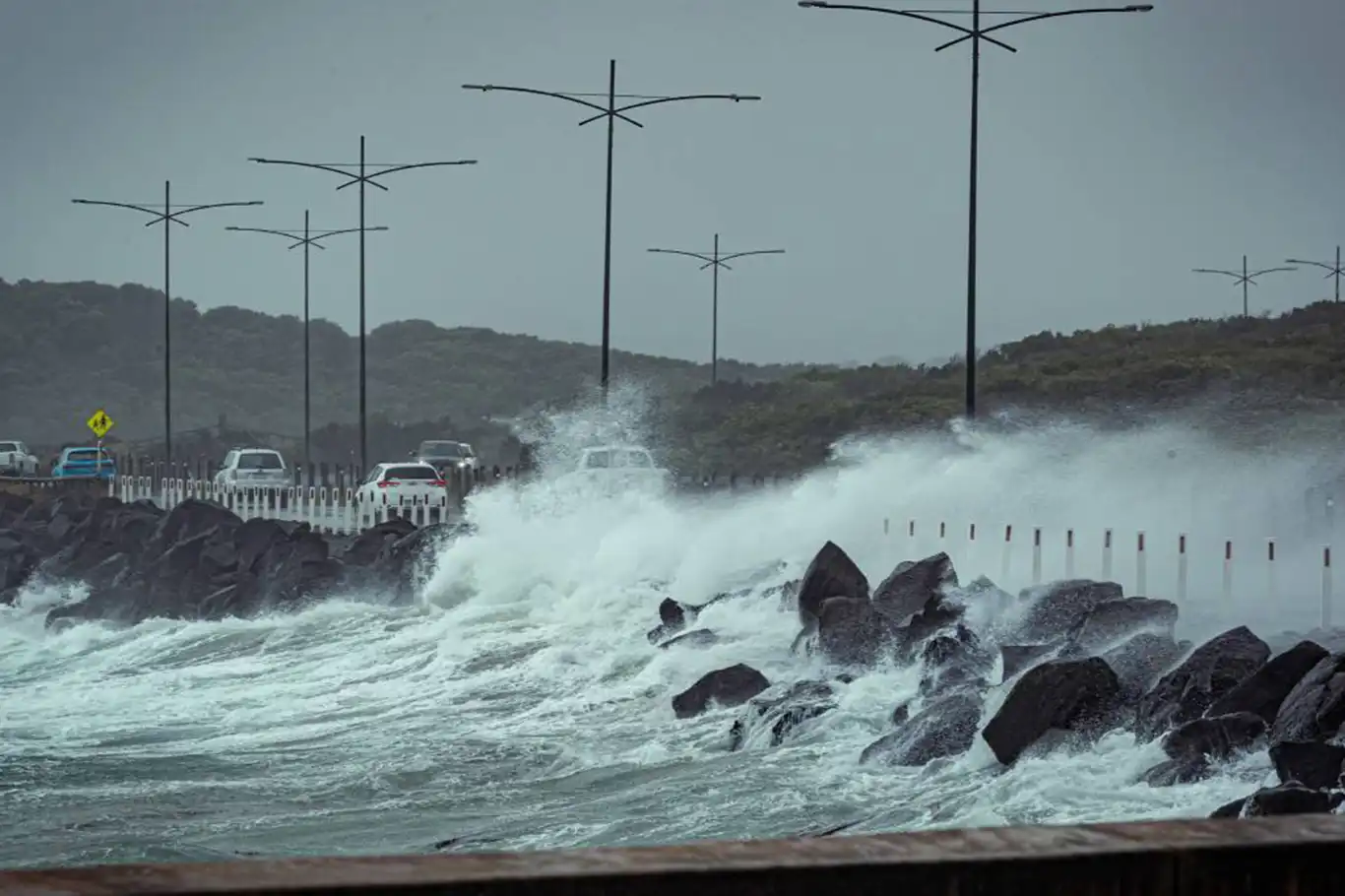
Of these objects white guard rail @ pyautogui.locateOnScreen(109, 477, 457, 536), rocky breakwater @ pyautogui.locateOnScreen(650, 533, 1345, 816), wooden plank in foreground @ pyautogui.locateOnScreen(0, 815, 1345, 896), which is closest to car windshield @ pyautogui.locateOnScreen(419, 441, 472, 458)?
white guard rail @ pyautogui.locateOnScreen(109, 477, 457, 536)

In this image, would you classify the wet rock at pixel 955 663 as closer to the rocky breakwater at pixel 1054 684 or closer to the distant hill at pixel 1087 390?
the rocky breakwater at pixel 1054 684

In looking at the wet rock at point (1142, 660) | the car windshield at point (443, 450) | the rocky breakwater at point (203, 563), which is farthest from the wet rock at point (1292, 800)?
the car windshield at point (443, 450)

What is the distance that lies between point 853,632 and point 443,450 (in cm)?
4931

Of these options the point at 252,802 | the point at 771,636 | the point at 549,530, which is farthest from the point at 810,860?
the point at 549,530

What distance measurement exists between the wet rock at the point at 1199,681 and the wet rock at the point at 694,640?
8891mm

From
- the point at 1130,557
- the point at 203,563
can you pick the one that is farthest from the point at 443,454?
the point at 1130,557

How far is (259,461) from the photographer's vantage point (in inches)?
2404

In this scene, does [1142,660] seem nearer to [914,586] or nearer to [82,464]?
[914,586]

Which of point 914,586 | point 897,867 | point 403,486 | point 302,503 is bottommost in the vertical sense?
point 302,503

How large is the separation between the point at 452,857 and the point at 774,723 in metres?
13.7

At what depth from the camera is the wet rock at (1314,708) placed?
13.4 m

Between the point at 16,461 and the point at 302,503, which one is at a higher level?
the point at 16,461

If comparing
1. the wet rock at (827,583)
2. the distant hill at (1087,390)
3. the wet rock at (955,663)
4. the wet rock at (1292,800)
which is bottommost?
the wet rock at (955,663)

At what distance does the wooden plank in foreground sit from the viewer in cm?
439
